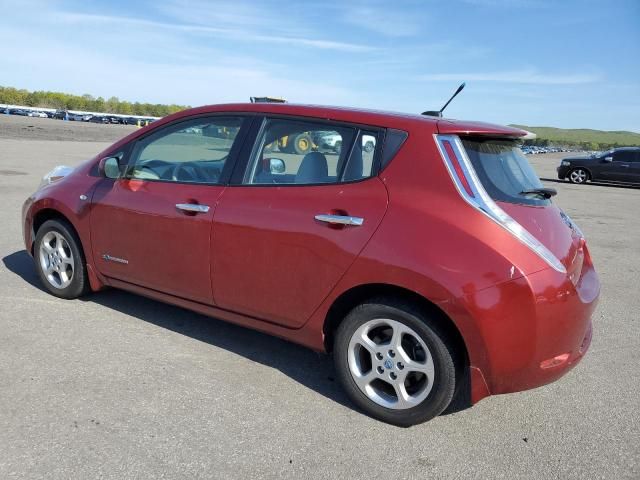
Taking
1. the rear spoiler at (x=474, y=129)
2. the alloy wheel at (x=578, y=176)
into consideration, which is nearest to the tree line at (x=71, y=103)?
the alloy wheel at (x=578, y=176)

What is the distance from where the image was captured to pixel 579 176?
22703 millimetres

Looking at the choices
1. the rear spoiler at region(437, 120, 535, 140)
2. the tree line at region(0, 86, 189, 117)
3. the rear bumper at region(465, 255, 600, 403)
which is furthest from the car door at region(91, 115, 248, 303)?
the tree line at region(0, 86, 189, 117)

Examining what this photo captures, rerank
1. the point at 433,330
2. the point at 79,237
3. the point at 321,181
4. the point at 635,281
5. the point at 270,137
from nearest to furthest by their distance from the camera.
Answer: the point at 433,330 → the point at 321,181 → the point at 270,137 → the point at 79,237 → the point at 635,281

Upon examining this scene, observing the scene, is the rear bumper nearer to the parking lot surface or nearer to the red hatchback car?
the red hatchback car

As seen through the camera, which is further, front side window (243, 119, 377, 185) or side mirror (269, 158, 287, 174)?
side mirror (269, 158, 287, 174)

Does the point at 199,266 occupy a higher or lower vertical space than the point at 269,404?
higher

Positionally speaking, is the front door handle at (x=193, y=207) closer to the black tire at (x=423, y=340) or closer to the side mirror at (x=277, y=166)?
the side mirror at (x=277, y=166)

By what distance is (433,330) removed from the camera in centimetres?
289

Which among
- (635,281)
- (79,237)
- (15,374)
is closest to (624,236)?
(635,281)

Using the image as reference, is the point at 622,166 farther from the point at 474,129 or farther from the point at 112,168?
the point at 112,168

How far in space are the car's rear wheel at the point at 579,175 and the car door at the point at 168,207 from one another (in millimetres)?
21891

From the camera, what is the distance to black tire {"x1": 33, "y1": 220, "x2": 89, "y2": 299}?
14.7 ft

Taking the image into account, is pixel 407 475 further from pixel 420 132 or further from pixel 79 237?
pixel 79 237

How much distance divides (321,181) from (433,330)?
3.56ft
